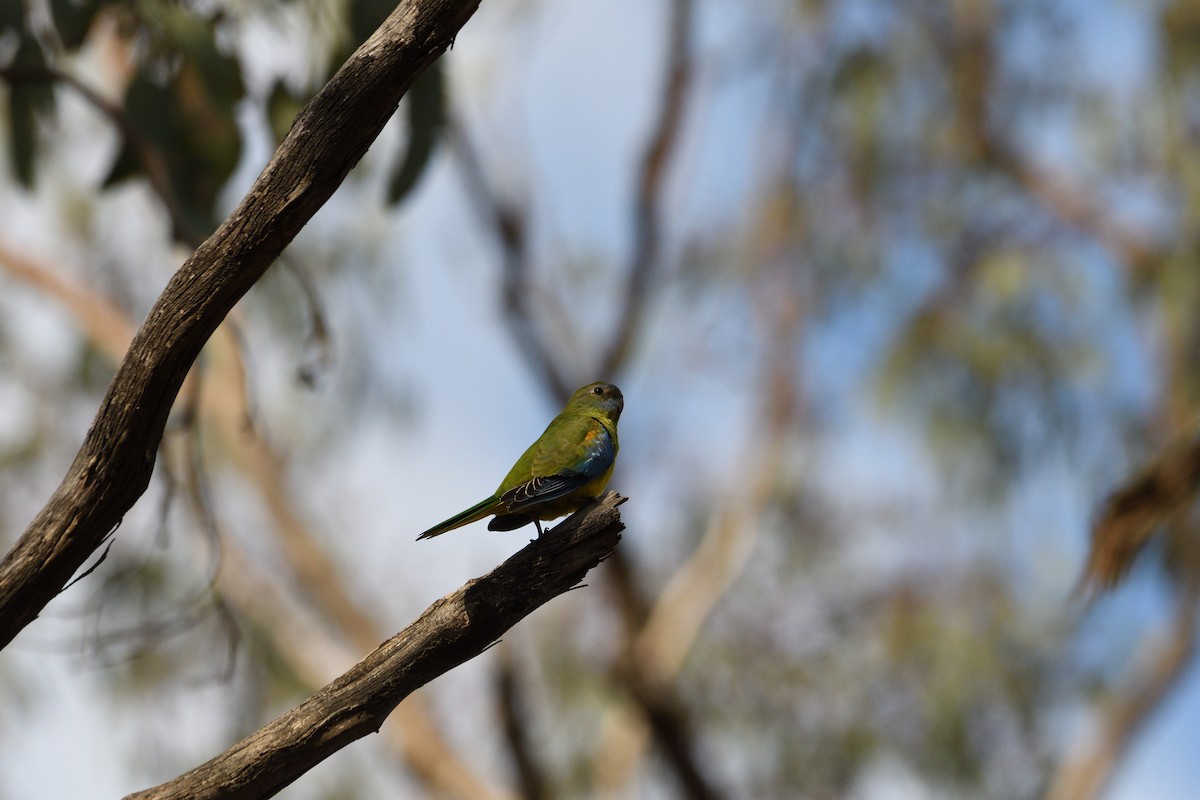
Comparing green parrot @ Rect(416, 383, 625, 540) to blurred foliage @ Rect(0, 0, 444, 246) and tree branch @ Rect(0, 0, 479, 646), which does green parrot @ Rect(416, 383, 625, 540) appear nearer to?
tree branch @ Rect(0, 0, 479, 646)

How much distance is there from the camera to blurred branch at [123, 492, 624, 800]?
2.75 metres

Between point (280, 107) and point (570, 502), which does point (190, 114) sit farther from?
point (570, 502)

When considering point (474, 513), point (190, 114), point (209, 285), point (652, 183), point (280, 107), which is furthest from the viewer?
point (652, 183)

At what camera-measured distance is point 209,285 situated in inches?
106

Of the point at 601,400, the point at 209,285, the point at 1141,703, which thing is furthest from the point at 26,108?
the point at 1141,703

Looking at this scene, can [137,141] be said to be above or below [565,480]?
above

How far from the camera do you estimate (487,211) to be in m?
9.92

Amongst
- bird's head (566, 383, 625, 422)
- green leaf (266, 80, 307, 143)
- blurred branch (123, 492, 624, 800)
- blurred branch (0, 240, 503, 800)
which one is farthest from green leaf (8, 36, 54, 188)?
blurred branch (0, 240, 503, 800)

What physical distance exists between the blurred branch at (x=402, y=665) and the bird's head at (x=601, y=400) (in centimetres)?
140

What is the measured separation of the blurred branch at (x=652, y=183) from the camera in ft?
33.3

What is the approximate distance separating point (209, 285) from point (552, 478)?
3.23 feet

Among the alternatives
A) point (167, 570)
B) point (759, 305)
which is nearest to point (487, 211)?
point (759, 305)

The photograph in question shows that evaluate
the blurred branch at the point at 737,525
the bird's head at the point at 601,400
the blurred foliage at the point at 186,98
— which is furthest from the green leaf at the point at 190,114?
the blurred branch at the point at 737,525

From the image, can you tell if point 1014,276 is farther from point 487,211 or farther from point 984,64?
point 487,211
